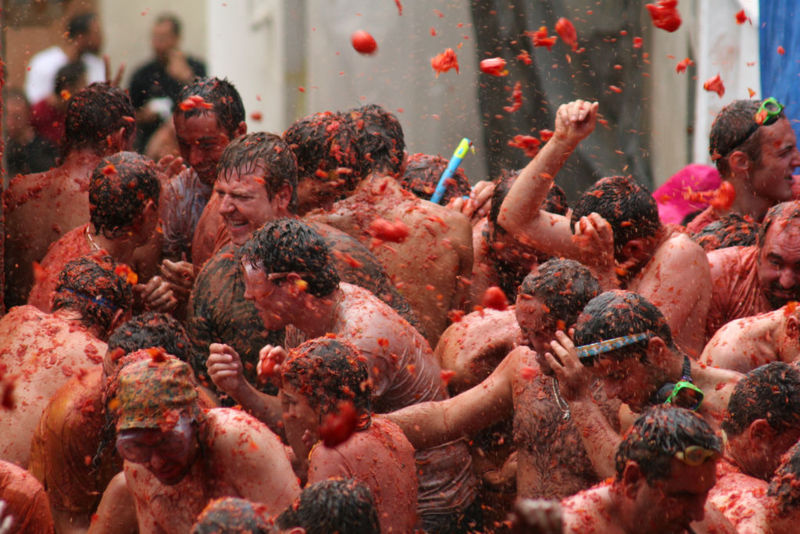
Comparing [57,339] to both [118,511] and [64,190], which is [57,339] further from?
[64,190]

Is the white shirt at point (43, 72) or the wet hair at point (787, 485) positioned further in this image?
the white shirt at point (43, 72)

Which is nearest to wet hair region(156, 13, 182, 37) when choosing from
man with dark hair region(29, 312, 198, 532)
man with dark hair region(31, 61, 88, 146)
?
man with dark hair region(31, 61, 88, 146)

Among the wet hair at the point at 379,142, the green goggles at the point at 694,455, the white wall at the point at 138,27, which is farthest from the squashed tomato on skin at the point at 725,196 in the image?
the white wall at the point at 138,27

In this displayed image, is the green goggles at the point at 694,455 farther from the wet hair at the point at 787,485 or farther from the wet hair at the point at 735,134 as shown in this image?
the wet hair at the point at 735,134

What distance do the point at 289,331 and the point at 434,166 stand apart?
2.12 m

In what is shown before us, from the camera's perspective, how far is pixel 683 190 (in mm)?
8102

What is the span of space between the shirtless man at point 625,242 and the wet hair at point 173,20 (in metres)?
4.54

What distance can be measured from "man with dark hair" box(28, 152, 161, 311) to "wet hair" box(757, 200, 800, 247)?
9.70 feet

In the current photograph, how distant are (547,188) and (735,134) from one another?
1.54 metres

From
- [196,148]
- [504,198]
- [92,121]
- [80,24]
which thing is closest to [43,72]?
[80,24]

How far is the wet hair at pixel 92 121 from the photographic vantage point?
6500mm

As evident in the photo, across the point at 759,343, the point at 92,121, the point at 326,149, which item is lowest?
the point at 759,343

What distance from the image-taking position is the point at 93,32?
28.6 feet

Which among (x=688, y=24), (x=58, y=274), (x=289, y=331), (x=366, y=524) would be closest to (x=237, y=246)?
(x=289, y=331)
